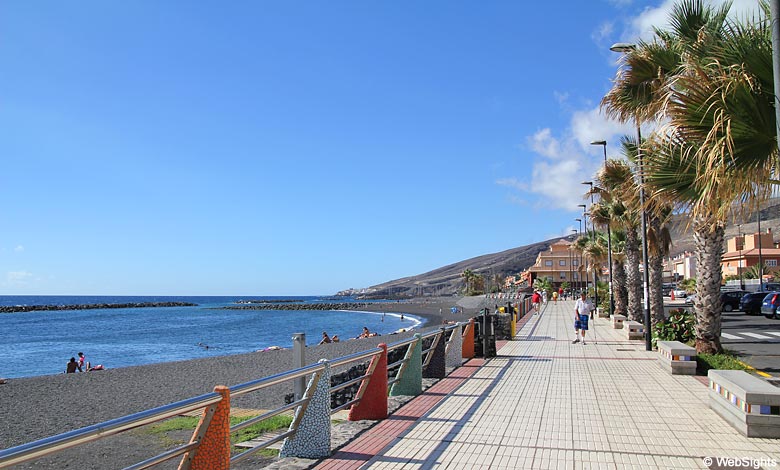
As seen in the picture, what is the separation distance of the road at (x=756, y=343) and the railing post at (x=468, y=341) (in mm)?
6079

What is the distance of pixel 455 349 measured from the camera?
533 inches

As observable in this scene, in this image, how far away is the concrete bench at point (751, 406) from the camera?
6.45 meters

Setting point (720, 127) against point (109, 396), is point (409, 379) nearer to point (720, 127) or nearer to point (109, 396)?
point (720, 127)

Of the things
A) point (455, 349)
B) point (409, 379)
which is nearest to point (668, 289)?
point (455, 349)

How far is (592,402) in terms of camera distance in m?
8.75

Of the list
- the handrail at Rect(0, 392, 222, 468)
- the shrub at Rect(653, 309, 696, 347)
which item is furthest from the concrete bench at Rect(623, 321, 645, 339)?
the handrail at Rect(0, 392, 222, 468)

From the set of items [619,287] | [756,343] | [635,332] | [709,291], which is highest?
[709,291]

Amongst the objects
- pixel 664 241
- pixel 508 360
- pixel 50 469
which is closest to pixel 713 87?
pixel 508 360

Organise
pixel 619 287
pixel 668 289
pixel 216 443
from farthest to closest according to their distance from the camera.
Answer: pixel 668 289 → pixel 619 287 → pixel 216 443

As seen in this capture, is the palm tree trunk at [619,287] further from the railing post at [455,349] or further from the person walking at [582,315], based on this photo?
the railing post at [455,349]

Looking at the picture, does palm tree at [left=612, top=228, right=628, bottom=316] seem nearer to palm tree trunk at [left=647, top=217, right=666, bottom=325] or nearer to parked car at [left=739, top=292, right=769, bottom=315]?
parked car at [left=739, top=292, right=769, bottom=315]

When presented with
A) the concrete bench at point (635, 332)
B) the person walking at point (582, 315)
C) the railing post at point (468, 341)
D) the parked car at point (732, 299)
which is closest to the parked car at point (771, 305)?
the parked car at point (732, 299)

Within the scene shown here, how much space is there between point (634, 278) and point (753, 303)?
14.5m

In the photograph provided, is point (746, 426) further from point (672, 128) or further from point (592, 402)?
point (672, 128)
